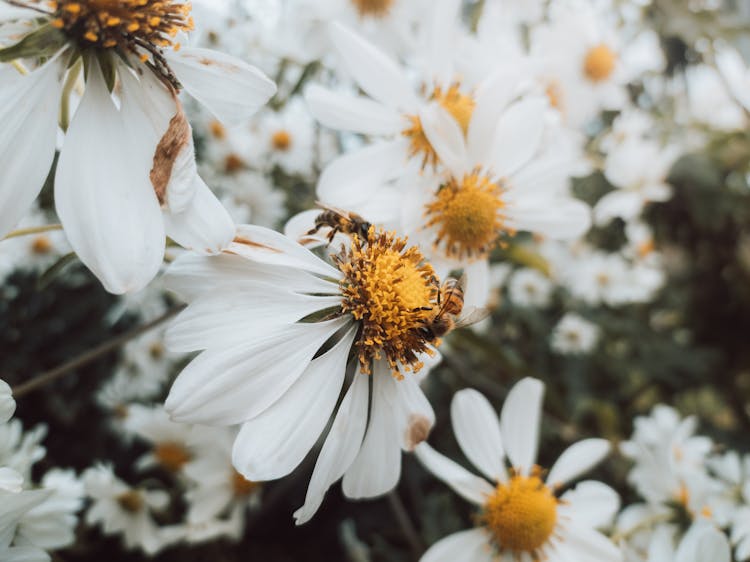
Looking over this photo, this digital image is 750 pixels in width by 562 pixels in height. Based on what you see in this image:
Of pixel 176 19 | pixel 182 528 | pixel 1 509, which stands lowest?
pixel 182 528

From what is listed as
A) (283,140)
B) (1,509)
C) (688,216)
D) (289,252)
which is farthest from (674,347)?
(1,509)

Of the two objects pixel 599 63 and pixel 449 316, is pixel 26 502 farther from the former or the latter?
pixel 599 63

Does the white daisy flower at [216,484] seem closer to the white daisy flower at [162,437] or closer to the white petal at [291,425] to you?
the white daisy flower at [162,437]

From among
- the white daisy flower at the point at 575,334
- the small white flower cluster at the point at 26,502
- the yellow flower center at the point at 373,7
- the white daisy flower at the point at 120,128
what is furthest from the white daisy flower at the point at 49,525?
the white daisy flower at the point at 575,334

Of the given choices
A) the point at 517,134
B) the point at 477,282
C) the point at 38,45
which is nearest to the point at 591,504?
the point at 477,282

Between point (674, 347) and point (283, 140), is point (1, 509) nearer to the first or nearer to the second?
point (283, 140)

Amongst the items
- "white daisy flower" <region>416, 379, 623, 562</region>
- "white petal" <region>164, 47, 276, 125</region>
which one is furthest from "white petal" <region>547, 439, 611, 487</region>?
"white petal" <region>164, 47, 276, 125</region>

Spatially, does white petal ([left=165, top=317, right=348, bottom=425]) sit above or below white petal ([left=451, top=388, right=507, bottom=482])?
above

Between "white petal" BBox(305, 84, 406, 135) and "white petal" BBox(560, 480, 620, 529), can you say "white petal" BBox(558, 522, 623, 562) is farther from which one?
"white petal" BBox(305, 84, 406, 135)
